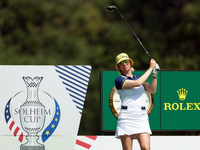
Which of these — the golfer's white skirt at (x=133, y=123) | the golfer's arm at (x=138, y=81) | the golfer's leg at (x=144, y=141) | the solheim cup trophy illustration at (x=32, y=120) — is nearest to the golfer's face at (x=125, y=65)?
the golfer's arm at (x=138, y=81)

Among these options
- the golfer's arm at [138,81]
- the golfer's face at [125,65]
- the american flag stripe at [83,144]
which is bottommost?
the american flag stripe at [83,144]

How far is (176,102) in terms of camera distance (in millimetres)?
10000

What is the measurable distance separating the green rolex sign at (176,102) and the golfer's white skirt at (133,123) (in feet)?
8.96

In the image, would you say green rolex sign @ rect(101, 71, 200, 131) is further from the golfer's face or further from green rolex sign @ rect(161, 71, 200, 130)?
the golfer's face

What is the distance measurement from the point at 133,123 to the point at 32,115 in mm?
2737

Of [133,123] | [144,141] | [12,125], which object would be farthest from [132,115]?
[12,125]

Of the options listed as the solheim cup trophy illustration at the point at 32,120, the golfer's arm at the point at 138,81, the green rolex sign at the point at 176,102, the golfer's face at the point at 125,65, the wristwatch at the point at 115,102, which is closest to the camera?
the golfer's arm at the point at 138,81

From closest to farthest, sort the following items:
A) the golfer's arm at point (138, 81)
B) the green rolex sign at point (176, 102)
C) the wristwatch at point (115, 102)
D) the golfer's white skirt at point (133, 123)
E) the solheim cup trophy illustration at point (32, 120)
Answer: the golfer's arm at point (138, 81)
the golfer's white skirt at point (133, 123)
the solheim cup trophy illustration at point (32, 120)
the wristwatch at point (115, 102)
the green rolex sign at point (176, 102)

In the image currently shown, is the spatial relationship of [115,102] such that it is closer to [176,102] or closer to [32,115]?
[176,102]

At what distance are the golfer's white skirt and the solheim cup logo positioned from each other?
2.51m

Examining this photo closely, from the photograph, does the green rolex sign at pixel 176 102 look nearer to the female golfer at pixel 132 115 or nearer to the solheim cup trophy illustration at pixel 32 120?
the solheim cup trophy illustration at pixel 32 120

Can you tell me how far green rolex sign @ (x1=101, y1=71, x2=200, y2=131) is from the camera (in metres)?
9.92

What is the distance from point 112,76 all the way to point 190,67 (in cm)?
1451

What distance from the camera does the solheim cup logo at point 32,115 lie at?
9422 millimetres
